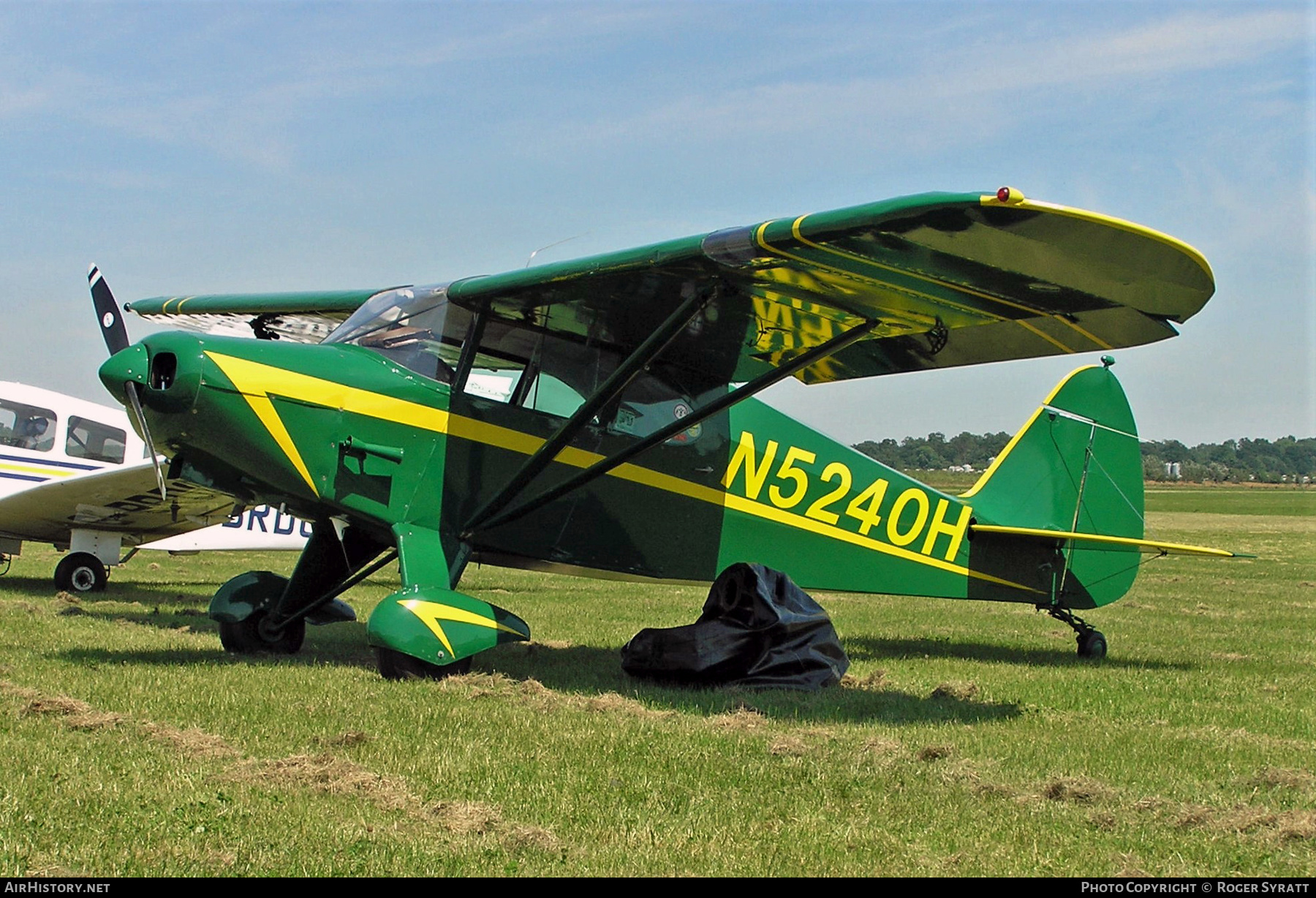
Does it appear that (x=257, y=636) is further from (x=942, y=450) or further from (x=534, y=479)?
(x=942, y=450)

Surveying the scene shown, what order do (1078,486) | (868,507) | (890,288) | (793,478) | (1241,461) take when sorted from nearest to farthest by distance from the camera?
(890,288)
(793,478)
(868,507)
(1078,486)
(1241,461)

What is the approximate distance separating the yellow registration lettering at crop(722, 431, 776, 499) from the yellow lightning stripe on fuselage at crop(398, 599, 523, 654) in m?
2.39

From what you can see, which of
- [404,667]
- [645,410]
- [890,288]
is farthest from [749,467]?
[404,667]

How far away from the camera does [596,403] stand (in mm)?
7535

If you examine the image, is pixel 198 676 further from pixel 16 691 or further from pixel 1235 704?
pixel 1235 704

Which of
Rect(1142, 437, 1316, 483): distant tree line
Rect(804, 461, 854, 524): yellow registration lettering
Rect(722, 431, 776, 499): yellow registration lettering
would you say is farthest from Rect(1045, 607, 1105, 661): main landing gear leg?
Rect(1142, 437, 1316, 483): distant tree line

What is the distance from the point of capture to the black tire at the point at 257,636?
330 inches

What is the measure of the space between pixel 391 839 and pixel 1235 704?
566 cm

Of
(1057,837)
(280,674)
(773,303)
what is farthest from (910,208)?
(280,674)

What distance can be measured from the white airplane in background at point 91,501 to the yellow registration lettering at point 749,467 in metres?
6.77

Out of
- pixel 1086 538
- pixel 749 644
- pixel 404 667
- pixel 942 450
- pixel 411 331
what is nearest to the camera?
pixel 404 667

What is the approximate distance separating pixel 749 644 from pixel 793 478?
2070 mm

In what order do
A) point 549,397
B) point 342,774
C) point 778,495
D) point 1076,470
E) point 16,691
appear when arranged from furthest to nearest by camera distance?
point 1076,470
point 778,495
point 549,397
point 16,691
point 342,774

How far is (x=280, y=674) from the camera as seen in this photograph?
729 centimetres
